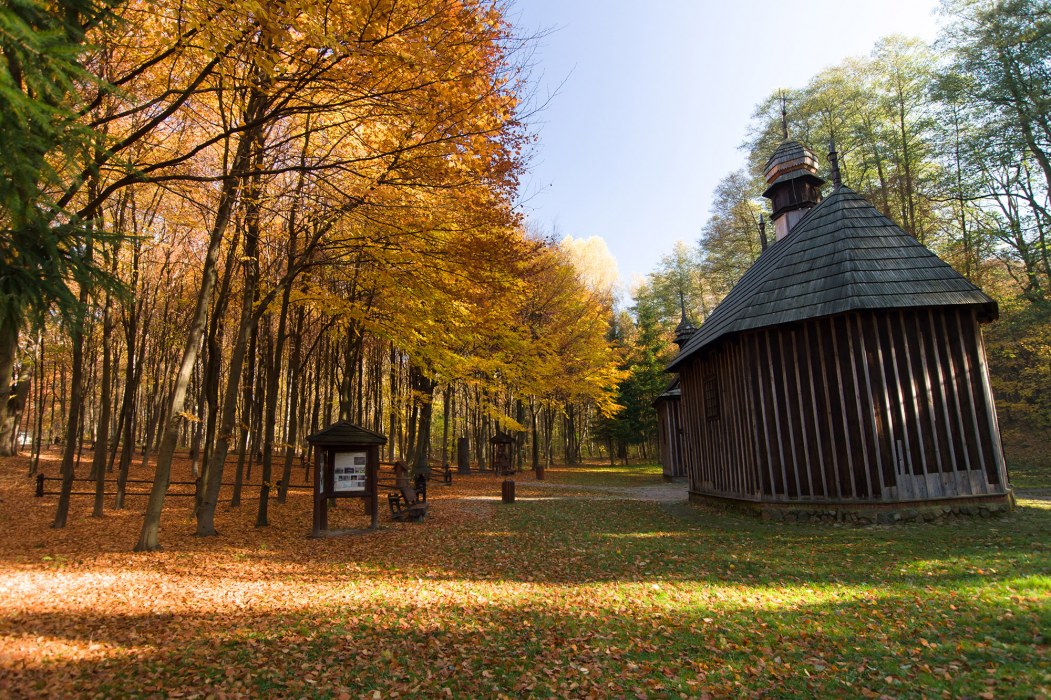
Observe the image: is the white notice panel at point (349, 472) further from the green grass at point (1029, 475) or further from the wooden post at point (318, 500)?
the green grass at point (1029, 475)

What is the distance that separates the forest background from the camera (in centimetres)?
490

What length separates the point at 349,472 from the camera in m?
11.1

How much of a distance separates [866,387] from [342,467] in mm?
10532

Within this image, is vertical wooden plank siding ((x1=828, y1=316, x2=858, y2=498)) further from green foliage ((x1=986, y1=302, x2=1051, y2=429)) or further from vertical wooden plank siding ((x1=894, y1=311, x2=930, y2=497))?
green foliage ((x1=986, y1=302, x2=1051, y2=429))

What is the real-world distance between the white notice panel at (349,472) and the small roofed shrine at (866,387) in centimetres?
843

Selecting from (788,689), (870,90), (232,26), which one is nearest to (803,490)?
(788,689)

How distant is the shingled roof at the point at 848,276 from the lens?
1059 cm

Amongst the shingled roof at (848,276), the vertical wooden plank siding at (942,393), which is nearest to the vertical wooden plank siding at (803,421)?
the shingled roof at (848,276)

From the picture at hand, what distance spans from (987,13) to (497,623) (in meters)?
26.4

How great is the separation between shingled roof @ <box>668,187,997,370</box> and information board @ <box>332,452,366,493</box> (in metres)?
8.32

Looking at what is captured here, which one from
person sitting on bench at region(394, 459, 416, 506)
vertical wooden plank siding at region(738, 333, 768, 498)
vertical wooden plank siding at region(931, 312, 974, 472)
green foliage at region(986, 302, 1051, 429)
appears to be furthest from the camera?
green foliage at region(986, 302, 1051, 429)

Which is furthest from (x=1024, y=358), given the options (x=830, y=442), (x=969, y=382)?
(x=830, y=442)

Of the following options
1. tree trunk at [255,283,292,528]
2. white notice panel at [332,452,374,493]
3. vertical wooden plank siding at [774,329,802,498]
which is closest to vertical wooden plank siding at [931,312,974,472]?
vertical wooden plank siding at [774,329,802,498]

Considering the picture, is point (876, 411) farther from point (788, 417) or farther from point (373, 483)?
point (373, 483)
